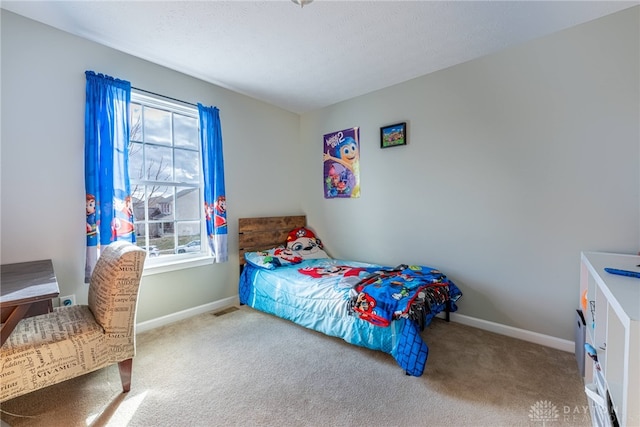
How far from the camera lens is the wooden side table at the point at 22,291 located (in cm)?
122

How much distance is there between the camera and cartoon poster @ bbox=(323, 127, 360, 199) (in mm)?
3377

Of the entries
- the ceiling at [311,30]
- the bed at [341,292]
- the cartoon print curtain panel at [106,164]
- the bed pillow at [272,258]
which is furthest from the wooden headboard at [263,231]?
the ceiling at [311,30]

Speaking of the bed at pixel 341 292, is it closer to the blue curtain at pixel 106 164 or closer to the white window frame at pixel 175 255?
the white window frame at pixel 175 255

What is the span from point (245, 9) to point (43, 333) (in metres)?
2.21

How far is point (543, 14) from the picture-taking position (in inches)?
77.1

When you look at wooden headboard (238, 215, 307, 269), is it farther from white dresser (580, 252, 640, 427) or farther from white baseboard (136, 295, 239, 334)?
white dresser (580, 252, 640, 427)

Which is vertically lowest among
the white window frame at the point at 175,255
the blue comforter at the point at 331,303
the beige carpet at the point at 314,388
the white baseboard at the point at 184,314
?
the beige carpet at the point at 314,388

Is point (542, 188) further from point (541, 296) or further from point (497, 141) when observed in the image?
point (541, 296)

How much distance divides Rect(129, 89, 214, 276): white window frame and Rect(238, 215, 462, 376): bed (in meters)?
0.40

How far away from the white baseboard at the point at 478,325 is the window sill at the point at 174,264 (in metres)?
0.43

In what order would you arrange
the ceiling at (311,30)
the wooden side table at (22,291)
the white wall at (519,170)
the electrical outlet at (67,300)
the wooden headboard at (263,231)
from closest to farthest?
the wooden side table at (22,291)
the ceiling at (311,30)
the white wall at (519,170)
the electrical outlet at (67,300)
the wooden headboard at (263,231)

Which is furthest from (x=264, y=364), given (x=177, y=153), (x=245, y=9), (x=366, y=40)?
(x=366, y=40)

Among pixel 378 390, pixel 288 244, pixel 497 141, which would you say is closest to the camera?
pixel 378 390

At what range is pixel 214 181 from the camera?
2.93 meters
